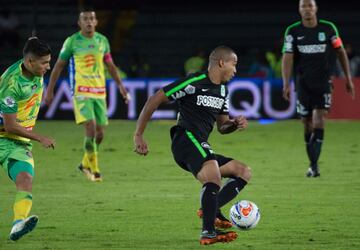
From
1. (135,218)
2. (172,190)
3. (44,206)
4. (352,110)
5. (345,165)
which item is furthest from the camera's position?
(352,110)

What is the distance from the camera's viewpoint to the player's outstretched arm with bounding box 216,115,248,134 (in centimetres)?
855

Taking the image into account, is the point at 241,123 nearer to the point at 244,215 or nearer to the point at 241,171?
the point at 241,171

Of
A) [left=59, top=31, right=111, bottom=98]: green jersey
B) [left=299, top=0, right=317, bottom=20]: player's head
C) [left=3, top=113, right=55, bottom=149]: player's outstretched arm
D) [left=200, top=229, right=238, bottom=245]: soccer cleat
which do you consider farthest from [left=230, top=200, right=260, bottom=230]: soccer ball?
[left=59, top=31, right=111, bottom=98]: green jersey

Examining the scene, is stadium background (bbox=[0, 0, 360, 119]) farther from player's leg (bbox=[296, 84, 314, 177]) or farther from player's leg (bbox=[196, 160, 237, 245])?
player's leg (bbox=[196, 160, 237, 245])

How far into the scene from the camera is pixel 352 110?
22750 mm

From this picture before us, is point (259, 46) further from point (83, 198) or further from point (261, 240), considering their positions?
→ point (261, 240)

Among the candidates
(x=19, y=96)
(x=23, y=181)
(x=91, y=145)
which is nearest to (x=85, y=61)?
(x=91, y=145)

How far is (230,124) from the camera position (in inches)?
345

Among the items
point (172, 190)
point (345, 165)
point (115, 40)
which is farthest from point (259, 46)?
point (172, 190)

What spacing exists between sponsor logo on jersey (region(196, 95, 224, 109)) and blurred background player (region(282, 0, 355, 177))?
4.76 m

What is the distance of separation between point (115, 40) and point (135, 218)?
816 inches

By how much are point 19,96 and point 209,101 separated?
5.53ft

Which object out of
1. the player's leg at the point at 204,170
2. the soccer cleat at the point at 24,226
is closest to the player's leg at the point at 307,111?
the player's leg at the point at 204,170

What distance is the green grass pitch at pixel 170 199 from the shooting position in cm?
846
